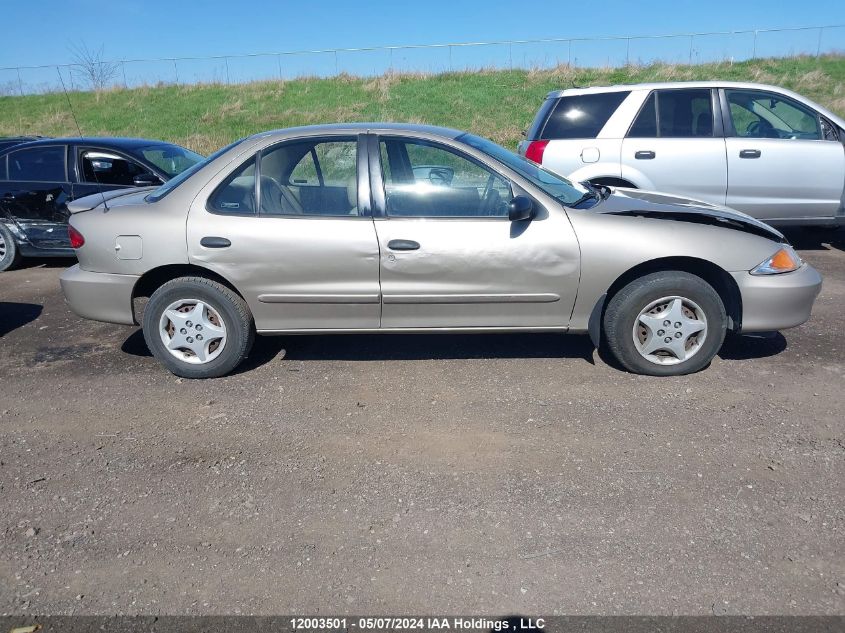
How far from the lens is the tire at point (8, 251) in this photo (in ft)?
26.5

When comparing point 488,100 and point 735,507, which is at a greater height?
point 488,100

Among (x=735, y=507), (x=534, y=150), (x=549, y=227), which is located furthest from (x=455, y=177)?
(x=534, y=150)

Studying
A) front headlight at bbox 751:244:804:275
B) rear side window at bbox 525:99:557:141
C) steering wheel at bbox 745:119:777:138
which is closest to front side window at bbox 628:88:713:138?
steering wheel at bbox 745:119:777:138

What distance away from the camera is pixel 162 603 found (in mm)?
2654

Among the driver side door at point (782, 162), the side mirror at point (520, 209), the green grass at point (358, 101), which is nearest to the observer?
the side mirror at point (520, 209)

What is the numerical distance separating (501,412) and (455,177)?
153 centimetres

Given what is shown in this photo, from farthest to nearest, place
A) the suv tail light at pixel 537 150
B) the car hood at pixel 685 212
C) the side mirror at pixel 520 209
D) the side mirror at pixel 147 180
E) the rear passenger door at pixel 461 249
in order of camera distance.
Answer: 1. the suv tail light at pixel 537 150
2. the side mirror at pixel 147 180
3. the car hood at pixel 685 212
4. the rear passenger door at pixel 461 249
5. the side mirror at pixel 520 209

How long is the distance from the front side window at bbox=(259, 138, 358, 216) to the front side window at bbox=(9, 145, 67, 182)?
4.56 m

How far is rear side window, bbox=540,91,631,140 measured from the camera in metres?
7.80

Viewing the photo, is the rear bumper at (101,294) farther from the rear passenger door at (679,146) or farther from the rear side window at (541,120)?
the rear passenger door at (679,146)

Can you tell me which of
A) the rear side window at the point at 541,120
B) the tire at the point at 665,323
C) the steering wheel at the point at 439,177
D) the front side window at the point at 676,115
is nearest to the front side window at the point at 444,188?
the steering wheel at the point at 439,177

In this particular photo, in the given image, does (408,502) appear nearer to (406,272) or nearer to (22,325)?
(406,272)

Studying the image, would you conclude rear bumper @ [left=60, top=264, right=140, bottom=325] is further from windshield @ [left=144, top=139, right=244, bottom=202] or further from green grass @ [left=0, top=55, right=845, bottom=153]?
green grass @ [left=0, top=55, right=845, bottom=153]

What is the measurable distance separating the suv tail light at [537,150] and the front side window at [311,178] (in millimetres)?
3671
